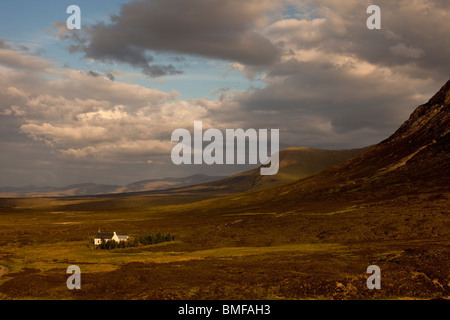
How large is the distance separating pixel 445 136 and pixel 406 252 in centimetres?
13724

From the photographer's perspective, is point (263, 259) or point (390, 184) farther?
point (390, 184)

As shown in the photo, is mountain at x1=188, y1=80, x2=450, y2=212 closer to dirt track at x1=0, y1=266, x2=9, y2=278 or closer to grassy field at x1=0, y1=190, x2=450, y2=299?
grassy field at x1=0, y1=190, x2=450, y2=299

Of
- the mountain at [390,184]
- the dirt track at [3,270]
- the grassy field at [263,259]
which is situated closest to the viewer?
the grassy field at [263,259]

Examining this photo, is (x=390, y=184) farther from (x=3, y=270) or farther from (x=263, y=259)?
(x=3, y=270)

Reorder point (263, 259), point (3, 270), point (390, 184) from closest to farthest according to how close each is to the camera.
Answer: point (3, 270)
point (263, 259)
point (390, 184)

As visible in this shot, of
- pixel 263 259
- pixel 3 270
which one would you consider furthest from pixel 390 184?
pixel 3 270

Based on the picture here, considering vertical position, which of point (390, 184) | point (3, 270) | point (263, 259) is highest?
point (390, 184)

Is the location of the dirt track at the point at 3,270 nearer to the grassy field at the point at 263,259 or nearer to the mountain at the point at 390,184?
the grassy field at the point at 263,259

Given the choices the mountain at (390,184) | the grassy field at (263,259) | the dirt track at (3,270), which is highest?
the mountain at (390,184)

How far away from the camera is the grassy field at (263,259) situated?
5028cm

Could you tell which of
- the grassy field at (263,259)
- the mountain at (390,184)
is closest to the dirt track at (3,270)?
the grassy field at (263,259)

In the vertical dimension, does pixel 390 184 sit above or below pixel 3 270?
above

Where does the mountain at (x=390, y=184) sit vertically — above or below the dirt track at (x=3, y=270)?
above

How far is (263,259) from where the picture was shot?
Answer: 74.0 m
